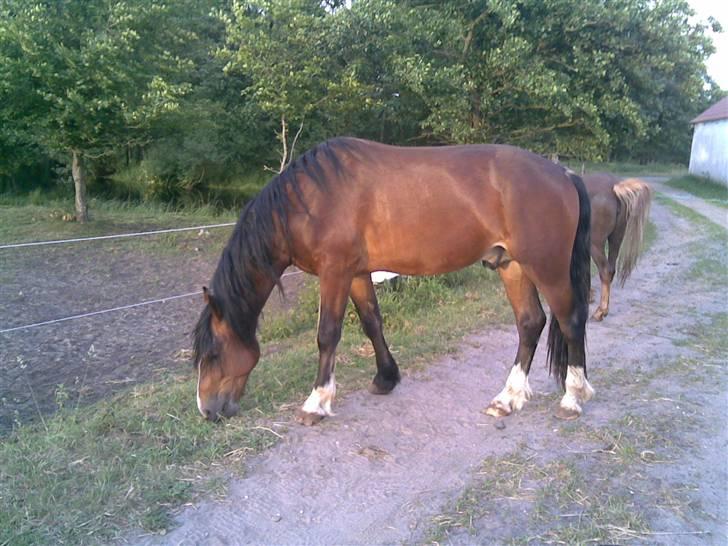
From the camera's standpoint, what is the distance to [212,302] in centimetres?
359

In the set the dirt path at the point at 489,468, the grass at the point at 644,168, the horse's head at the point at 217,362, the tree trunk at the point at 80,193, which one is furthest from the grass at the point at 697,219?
the grass at the point at 644,168

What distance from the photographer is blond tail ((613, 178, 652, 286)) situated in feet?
23.5

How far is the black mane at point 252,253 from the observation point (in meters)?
3.68

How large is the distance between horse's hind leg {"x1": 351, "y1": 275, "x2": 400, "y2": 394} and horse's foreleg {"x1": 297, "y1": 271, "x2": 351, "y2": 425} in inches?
18.5

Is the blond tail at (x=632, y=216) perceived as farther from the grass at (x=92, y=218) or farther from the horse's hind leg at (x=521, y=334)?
the grass at (x=92, y=218)

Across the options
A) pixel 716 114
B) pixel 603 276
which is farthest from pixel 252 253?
pixel 716 114

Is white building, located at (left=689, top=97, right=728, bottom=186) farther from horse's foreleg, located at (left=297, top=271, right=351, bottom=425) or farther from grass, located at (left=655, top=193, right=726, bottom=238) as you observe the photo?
horse's foreleg, located at (left=297, top=271, right=351, bottom=425)

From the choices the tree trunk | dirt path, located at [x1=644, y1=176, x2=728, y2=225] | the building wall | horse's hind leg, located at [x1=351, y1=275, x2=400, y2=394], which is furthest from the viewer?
the building wall

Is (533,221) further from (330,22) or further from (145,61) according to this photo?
(145,61)

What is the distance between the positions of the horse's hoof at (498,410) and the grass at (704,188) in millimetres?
19485

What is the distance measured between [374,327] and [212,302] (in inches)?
49.9

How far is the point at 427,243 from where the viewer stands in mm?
3801

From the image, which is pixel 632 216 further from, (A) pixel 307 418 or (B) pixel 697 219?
(B) pixel 697 219

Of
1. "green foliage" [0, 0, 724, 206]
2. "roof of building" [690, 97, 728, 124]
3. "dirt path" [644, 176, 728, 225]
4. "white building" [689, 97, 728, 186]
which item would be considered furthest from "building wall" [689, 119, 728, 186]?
"green foliage" [0, 0, 724, 206]
